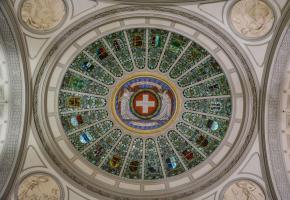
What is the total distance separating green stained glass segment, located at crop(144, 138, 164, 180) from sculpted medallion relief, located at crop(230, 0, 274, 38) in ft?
14.4

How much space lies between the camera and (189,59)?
14.3 meters

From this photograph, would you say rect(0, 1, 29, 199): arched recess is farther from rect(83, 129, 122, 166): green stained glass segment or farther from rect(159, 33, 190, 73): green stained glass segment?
rect(159, 33, 190, 73): green stained glass segment

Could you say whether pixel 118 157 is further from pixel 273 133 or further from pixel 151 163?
pixel 273 133

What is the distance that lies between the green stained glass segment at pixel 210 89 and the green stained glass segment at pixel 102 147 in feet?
8.14

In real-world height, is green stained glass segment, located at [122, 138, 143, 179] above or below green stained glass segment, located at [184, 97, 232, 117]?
below

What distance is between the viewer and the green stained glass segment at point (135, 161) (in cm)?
1503

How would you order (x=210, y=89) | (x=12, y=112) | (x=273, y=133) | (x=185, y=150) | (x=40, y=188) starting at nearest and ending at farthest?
(x=12, y=112) < (x=273, y=133) < (x=40, y=188) < (x=210, y=89) < (x=185, y=150)

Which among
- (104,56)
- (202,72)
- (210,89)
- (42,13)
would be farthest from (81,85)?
(210,89)

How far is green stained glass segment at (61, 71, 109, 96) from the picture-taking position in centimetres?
1434

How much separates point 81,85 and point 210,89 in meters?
3.83

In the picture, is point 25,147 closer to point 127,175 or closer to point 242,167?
point 127,175

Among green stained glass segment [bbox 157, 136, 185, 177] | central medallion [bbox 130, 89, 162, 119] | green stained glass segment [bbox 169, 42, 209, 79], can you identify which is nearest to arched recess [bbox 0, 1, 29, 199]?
→ central medallion [bbox 130, 89, 162, 119]

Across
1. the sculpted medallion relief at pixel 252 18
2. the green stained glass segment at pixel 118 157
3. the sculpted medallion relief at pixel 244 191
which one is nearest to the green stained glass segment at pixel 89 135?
the green stained glass segment at pixel 118 157

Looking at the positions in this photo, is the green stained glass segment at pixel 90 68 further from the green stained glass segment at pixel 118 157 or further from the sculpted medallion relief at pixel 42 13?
the green stained glass segment at pixel 118 157
